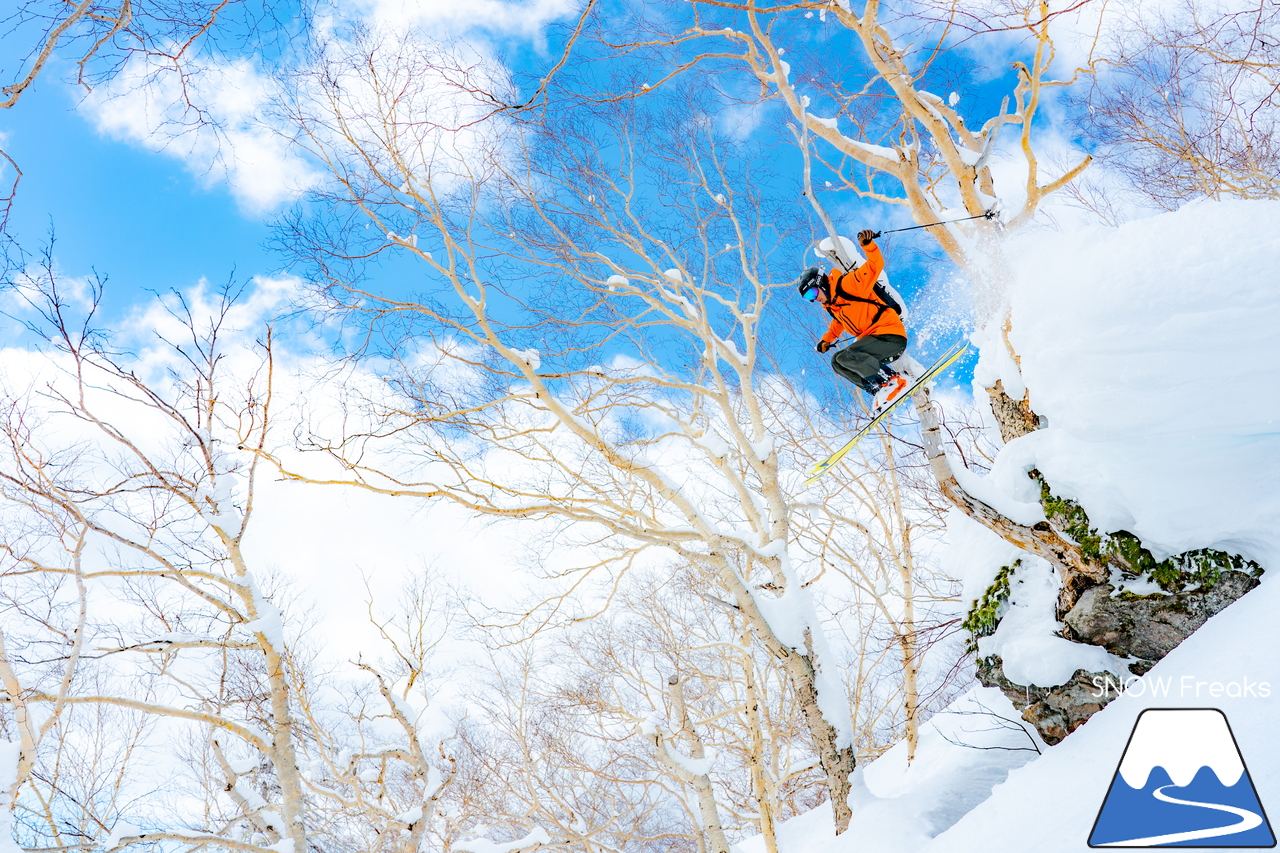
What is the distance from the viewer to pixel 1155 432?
3.55 m

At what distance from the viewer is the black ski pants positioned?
5.12 metres

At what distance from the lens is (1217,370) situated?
336 centimetres

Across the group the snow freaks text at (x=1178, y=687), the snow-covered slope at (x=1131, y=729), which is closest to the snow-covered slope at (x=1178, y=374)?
the snow-covered slope at (x=1131, y=729)

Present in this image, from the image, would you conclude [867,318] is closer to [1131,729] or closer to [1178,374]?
[1178,374]

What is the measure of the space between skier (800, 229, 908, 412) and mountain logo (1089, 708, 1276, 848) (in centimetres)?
286

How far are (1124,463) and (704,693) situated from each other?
28.4ft

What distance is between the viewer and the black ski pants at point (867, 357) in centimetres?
512

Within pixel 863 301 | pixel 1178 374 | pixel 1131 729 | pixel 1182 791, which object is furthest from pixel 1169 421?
pixel 863 301

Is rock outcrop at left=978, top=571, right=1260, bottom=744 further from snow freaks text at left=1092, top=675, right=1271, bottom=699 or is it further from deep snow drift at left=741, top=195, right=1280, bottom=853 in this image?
deep snow drift at left=741, top=195, right=1280, bottom=853

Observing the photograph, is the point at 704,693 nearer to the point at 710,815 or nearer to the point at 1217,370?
the point at 710,815

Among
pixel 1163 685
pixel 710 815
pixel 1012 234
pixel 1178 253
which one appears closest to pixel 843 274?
pixel 1012 234

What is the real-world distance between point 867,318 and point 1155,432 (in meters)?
2.16

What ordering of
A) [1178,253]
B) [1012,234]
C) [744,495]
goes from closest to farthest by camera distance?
[1178,253], [1012,234], [744,495]

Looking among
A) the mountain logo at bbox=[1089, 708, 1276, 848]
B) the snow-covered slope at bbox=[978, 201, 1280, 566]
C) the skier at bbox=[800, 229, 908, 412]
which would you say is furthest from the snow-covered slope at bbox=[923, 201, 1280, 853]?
the skier at bbox=[800, 229, 908, 412]
